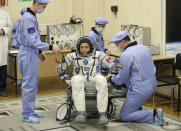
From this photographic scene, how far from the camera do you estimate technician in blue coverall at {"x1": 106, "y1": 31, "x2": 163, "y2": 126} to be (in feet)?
16.1

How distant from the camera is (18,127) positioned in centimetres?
493

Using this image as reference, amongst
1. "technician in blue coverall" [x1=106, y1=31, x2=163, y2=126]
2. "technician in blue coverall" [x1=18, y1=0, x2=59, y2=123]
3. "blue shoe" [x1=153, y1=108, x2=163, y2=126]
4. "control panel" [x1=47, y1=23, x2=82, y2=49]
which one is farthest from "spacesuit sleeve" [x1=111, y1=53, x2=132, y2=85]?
"control panel" [x1=47, y1=23, x2=82, y2=49]

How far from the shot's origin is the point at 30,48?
496 centimetres

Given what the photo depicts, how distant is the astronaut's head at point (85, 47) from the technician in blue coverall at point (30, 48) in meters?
0.36

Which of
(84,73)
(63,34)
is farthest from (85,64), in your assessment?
(63,34)

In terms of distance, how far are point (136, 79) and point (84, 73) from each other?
2.41ft

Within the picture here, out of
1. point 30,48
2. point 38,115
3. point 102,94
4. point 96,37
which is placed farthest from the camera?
point 96,37

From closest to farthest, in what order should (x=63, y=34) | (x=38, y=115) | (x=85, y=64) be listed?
(x=85, y=64) < (x=38, y=115) < (x=63, y=34)

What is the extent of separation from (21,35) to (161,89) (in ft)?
9.47

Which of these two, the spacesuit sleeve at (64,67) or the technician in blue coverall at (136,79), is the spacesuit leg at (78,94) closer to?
the spacesuit sleeve at (64,67)

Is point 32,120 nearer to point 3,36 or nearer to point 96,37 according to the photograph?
point 96,37

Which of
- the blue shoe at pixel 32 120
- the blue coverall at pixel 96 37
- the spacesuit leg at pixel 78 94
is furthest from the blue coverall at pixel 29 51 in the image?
the blue coverall at pixel 96 37

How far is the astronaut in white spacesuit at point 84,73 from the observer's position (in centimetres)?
486

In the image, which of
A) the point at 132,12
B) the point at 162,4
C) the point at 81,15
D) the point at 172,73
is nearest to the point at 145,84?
the point at 172,73
